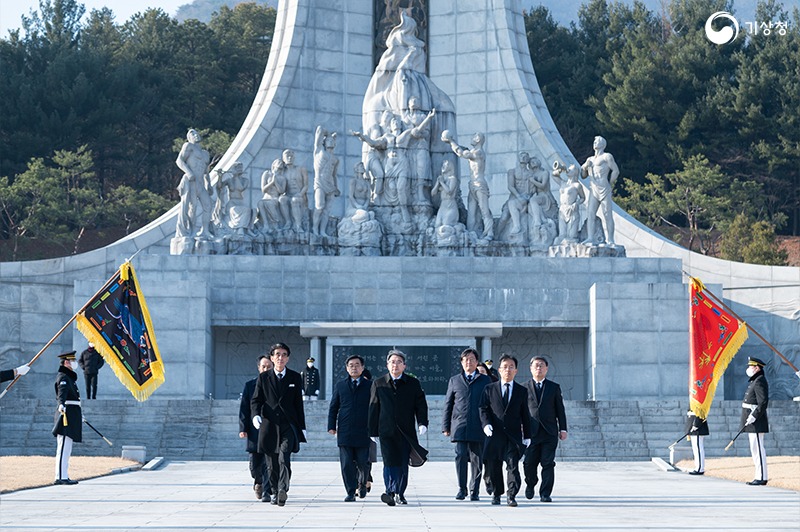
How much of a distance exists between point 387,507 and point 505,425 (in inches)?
48.2

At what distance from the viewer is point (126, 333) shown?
49.9ft

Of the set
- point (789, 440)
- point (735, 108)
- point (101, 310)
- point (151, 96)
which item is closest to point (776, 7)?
point (735, 108)

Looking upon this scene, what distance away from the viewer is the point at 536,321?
24250 millimetres

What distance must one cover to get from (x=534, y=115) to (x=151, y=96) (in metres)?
15.0

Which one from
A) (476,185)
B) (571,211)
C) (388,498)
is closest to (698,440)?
(388,498)

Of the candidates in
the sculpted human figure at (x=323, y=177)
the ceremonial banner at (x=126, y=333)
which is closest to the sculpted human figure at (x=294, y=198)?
the sculpted human figure at (x=323, y=177)

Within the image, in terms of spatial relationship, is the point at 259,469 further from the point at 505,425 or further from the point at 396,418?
the point at 505,425

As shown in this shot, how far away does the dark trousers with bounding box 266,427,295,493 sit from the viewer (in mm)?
11289

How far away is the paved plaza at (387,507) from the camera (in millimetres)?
9445

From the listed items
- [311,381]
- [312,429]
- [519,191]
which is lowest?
[312,429]

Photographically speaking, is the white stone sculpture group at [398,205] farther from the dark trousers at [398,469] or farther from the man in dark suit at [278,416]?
the dark trousers at [398,469]

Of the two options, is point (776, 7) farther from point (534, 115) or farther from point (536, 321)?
point (536, 321)

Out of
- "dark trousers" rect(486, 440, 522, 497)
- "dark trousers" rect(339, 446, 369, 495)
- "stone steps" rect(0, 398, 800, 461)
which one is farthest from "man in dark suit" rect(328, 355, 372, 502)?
"stone steps" rect(0, 398, 800, 461)

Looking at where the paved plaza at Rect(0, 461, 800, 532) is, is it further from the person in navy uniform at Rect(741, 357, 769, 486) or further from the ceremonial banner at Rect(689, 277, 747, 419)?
the ceremonial banner at Rect(689, 277, 747, 419)
